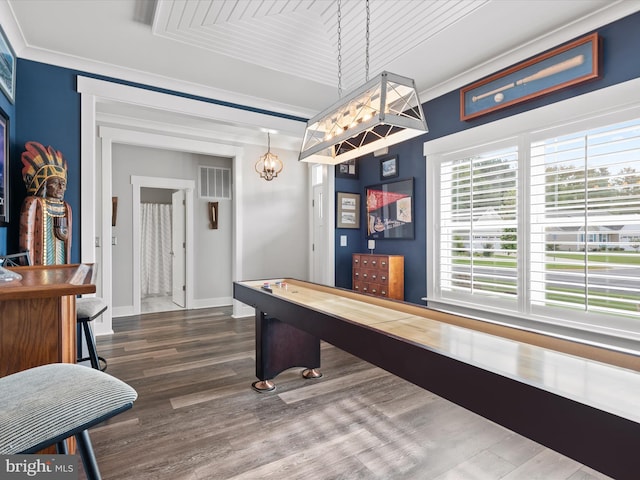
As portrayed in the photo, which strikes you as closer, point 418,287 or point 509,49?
point 509,49

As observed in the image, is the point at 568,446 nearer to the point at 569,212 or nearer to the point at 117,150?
the point at 569,212

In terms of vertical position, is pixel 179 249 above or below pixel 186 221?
below

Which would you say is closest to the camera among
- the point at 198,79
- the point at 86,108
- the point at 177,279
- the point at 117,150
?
the point at 86,108

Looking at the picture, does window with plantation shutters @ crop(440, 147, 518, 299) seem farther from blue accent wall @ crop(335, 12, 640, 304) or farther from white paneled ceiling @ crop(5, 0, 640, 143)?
white paneled ceiling @ crop(5, 0, 640, 143)

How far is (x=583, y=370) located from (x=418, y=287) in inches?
114

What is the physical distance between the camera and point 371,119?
1955 millimetres

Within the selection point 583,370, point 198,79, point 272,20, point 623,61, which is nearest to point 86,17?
point 198,79

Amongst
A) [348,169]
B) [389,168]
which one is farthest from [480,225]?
[348,169]

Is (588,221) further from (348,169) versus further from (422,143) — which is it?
(348,169)

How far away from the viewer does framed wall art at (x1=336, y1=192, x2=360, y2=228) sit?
4.80 meters

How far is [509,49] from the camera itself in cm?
296

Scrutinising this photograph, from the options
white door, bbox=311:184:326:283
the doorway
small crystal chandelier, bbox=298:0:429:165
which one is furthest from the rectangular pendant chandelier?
the doorway

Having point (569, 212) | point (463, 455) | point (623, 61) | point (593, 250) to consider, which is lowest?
point (463, 455)

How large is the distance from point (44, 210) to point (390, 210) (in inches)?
136
